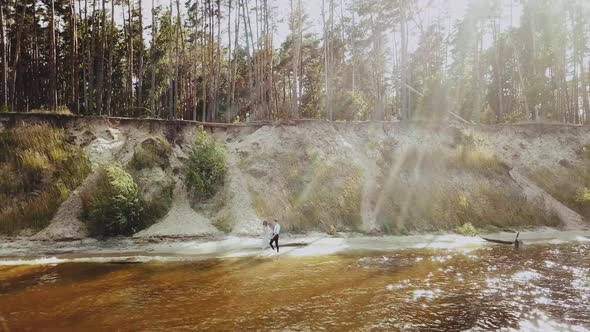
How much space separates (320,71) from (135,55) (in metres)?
21.6

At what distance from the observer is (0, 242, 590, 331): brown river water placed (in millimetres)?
10062

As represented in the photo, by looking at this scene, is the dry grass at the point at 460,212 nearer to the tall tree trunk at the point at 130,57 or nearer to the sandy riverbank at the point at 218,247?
the sandy riverbank at the point at 218,247

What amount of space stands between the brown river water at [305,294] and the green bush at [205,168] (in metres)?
8.27

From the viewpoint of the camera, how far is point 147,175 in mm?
24375

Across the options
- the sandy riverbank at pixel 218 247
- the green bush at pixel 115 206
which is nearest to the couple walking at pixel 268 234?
the sandy riverbank at pixel 218 247

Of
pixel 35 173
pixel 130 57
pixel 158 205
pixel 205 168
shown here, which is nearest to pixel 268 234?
pixel 158 205

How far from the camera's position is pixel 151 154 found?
25.4 meters

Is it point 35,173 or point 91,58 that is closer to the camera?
point 35,173

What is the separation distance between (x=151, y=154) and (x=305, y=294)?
17068 millimetres

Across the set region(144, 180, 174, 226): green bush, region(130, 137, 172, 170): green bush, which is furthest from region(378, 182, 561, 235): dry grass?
region(130, 137, 172, 170): green bush

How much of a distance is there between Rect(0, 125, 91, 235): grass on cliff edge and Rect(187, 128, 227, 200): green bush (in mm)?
6289

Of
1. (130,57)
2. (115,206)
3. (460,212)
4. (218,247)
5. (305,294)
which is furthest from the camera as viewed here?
(130,57)

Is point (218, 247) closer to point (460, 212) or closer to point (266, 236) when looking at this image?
point (266, 236)

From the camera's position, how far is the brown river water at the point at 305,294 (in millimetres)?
10062
